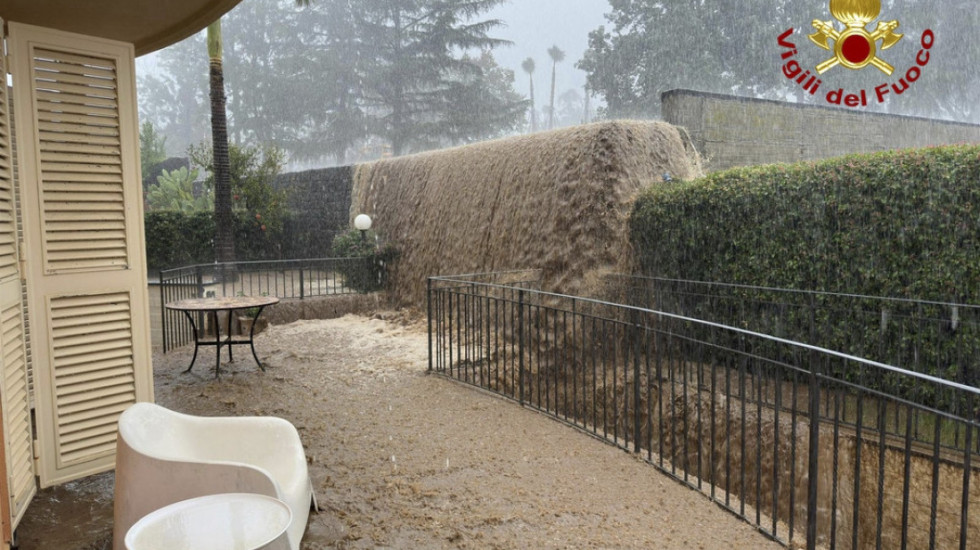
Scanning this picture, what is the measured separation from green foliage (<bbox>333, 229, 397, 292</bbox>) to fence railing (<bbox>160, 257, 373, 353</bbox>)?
19 mm

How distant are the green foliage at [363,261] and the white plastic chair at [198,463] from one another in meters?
8.64

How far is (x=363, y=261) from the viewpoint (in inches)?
452

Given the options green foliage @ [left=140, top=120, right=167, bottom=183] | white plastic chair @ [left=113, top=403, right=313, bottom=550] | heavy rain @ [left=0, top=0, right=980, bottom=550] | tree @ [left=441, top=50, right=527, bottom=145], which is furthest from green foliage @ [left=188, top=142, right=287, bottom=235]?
white plastic chair @ [left=113, top=403, right=313, bottom=550]

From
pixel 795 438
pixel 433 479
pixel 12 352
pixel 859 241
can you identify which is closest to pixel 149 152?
pixel 12 352

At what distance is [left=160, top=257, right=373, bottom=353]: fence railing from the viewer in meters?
8.26

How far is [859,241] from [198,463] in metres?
5.95

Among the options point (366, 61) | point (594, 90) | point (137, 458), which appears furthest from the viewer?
point (366, 61)

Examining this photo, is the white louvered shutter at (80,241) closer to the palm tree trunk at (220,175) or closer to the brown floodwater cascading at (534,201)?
the brown floodwater cascading at (534,201)

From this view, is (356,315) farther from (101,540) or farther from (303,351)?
(101,540)

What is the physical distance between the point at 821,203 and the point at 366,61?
26794 millimetres

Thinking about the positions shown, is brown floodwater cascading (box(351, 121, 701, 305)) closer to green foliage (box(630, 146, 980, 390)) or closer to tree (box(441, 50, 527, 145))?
green foliage (box(630, 146, 980, 390))

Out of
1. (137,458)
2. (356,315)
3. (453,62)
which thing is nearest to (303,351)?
(356,315)

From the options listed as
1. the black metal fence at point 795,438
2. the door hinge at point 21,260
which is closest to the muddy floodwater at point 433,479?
the black metal fence at point 795,438

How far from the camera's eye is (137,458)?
2.32 m
